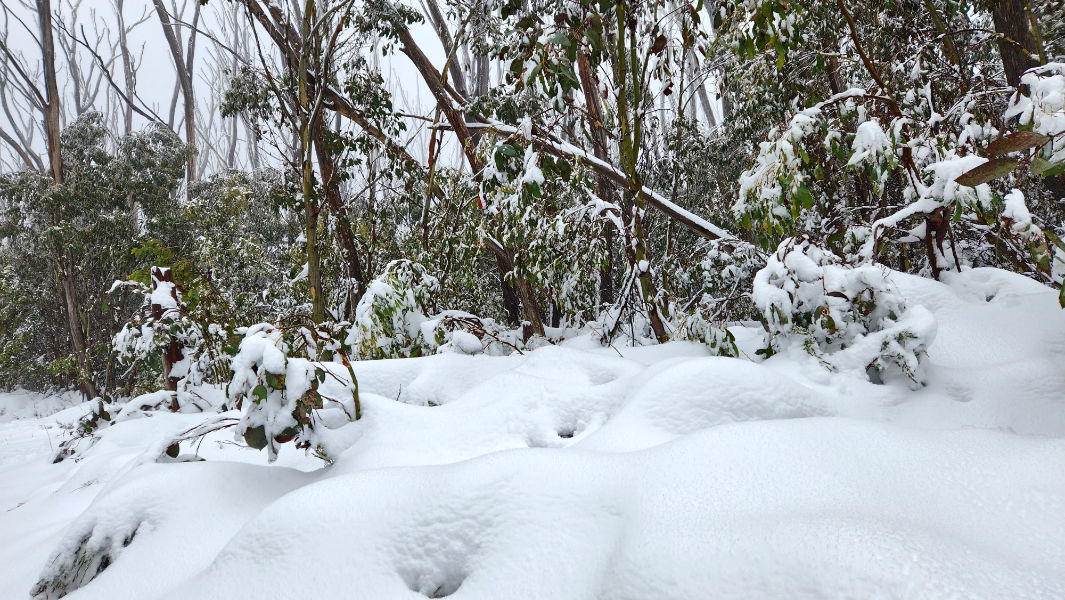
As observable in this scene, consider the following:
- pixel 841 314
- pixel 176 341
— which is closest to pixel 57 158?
pixel 176 341

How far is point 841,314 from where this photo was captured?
1388mm

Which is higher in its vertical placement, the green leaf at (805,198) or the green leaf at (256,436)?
the green leaf at (805,198)

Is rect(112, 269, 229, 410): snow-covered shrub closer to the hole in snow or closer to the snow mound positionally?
the snow mound

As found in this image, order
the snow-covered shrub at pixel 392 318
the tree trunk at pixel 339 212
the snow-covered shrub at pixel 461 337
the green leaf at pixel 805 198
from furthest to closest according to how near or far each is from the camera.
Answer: the tree trunk at pixel 339 212 < the snow-covered shrub at pixel 392 318 < the snow-covered shrub at pixel 461 337 < the green leaf at pixel 805 198

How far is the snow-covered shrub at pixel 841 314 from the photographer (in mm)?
1199

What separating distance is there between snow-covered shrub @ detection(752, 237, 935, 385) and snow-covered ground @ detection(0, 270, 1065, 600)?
7cm

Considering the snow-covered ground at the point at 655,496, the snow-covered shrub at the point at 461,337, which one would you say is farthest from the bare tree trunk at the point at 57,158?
the snow-covered ground at the point at 655,496

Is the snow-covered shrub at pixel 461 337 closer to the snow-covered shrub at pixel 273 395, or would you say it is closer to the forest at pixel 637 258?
the forest at pixel 637 258

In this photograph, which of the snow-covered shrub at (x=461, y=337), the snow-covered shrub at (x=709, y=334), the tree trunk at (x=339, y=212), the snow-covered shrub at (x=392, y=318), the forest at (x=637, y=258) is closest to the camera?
the forest at (x=637, y=258)

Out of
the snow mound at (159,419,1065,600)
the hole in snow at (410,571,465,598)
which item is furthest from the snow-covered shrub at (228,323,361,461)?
the hole in snow at (410,571,465,598)

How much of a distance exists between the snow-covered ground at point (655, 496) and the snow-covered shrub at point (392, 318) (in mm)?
1202

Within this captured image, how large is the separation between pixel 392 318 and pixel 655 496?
84.8 inches

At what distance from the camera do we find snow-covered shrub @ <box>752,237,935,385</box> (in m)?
1.20

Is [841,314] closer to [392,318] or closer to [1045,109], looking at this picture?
[1045,109]
